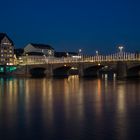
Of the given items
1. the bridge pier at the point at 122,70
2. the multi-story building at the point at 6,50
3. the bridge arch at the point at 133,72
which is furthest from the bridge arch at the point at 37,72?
the bridge pier at the point at 122,70

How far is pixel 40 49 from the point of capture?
16500 centimetres

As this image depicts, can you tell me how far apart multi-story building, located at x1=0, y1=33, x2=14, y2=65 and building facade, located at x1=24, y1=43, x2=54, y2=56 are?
2365 cm

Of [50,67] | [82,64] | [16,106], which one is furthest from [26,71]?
[16,106]

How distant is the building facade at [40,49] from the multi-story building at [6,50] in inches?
931

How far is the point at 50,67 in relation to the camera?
10088 centimetres

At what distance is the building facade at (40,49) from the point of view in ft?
527

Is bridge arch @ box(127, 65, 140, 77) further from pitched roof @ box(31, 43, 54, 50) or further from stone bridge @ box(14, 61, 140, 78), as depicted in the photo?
pitched roof @ box(31, 43, 54, 50)

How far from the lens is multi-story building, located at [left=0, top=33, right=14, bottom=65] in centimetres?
13212

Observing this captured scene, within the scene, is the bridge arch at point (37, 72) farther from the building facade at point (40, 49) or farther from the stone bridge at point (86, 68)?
the building facade at point (40, 49)

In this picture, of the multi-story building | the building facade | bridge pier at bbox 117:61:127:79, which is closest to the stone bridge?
bridge pier at bbox 117:61:127:79

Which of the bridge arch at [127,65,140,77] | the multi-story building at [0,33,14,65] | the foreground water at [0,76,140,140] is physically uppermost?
the multi-story building at [0,33,14,65]

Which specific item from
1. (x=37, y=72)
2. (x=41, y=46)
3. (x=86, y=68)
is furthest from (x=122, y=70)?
(x=41, y=46)

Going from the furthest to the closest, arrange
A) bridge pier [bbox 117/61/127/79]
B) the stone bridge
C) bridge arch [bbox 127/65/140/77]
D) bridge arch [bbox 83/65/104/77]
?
bridge arch [bbox 83/65/104/77], bridge arch [bbox 127/65/140/77], the stone bridge, bridge pier [bbox 117/61/127/79]

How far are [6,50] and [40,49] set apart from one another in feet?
107
